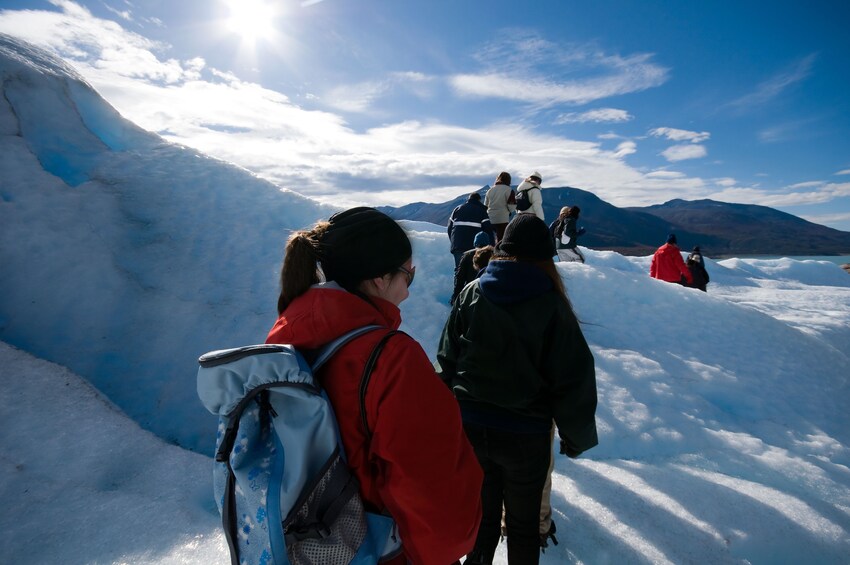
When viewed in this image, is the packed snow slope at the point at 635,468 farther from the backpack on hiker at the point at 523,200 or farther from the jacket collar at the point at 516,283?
the backpack on hiker at the point at 523,200

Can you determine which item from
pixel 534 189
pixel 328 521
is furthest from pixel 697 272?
pixel 328 521

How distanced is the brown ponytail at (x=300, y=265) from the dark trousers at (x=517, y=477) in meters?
1.36

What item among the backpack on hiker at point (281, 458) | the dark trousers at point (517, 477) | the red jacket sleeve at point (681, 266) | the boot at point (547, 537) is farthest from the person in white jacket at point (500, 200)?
the backpack on hiker at point (281, 458)

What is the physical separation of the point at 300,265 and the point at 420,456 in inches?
26.5

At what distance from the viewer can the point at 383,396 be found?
1.07m

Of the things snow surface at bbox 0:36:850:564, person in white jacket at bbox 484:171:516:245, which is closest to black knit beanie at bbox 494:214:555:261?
snow surface at bbox 0:36:850:564

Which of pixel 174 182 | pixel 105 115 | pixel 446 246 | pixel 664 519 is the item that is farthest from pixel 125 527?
pixel 105 115

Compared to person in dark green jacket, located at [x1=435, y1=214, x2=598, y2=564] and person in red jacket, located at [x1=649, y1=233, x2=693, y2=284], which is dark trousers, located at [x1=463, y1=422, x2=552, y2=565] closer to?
person in dark green jacket, located at [x1=435, y1=214, x2=598, y2=564]

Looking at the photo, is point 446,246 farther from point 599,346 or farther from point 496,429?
point 496,429

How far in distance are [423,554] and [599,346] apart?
583 centimetres

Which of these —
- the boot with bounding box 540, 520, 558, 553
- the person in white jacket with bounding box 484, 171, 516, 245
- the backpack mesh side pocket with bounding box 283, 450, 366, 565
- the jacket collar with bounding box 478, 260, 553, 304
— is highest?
the person in white jacket with bounding box 484, 171, 516, 245

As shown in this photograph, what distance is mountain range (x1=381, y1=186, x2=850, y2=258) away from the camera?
117 metres

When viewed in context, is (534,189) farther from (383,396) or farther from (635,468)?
(383,396)

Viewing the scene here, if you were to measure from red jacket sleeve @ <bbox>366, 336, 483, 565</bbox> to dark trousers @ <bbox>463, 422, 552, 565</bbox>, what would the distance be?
985 millimetres
